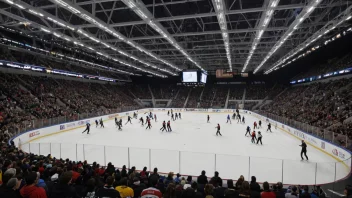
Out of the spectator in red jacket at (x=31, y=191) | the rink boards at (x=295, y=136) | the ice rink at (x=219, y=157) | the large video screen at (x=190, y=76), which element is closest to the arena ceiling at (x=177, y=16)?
the ice rink at (x=219, y=157)

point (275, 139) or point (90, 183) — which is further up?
point (90, 183)

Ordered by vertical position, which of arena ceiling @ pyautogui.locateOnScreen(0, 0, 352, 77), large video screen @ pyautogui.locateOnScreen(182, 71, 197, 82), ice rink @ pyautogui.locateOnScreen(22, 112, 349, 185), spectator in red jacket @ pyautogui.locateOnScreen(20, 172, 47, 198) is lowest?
ice rink @ pyautogui.locateOnScreen(22, 112, 349, 185)

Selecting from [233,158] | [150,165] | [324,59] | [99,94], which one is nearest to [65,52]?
[99,94]

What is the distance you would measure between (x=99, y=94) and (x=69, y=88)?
7.23m

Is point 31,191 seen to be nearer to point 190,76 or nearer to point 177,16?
point 177,16

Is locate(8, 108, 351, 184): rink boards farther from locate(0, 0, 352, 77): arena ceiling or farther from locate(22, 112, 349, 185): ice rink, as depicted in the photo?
locate(0, 0, 352, 77): arena ceiling

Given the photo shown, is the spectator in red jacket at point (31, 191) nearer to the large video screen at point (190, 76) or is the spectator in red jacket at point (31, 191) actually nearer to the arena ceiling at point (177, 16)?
the arena ceiling at point (177, 16)

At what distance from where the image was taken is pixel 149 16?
41.6 ft

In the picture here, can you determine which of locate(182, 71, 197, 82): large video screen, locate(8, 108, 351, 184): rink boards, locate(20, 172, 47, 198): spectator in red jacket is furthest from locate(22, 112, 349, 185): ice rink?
locate(182, 71, 197, 82): large video screen

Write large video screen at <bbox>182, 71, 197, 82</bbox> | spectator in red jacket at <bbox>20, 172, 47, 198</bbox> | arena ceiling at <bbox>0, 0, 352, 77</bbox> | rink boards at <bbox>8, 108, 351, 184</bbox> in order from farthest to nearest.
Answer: large video screen at <bbox>182, 71, 197, 82</bbox> < arena ceiling at <bbox>0, 0, 352, 77</bbox> < rink boards at <bbox>8, 108, 351, 184</bbox> < spectator in red jacket at <bbox>20, 172, 47, 198</bbox>

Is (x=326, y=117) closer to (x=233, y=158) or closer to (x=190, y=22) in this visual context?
(x=233, y=158)

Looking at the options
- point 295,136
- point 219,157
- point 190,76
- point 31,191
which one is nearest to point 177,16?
point 219,157

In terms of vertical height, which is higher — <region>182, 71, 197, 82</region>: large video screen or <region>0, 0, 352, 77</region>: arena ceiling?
<region>0, 0, 352, 77</region>: arena ceiling

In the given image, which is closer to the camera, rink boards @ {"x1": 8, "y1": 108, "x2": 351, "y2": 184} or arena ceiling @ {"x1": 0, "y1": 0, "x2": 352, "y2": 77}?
rink boards @ {"x1": 8, "y1": 108, "x2": 351, "y2": 184}
